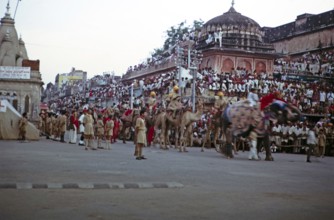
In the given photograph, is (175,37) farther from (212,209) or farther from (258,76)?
(212,209)

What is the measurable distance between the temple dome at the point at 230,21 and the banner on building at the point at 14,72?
2418 centimetres

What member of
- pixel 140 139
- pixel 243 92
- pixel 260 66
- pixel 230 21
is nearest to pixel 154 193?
pixel 140 139

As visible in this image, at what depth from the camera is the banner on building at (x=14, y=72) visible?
4058 centimetres

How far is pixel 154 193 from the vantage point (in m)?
9.80

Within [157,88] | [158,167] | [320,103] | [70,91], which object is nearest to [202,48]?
[157,88]

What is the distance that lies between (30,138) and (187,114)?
A: 9976 millimetres

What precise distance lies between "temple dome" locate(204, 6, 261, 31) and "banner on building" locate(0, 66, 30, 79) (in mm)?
24182

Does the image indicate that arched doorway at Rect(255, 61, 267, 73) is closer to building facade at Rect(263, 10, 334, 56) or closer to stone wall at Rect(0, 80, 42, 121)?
building facade at Rect(263, 10, 334, 56)

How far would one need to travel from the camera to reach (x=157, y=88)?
47906 mm

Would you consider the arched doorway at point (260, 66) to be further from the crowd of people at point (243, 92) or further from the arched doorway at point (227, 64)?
the arched doorway at point (227, 64)

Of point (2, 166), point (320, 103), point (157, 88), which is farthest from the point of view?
point (157, 88)

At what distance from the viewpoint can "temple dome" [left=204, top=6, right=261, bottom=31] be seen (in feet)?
191

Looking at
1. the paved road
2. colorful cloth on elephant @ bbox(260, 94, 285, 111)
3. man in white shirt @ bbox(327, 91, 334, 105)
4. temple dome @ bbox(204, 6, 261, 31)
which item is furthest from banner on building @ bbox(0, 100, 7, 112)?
temple dome @ bbox(204, 6, 261, 31)

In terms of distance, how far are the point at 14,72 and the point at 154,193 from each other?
33626mm
